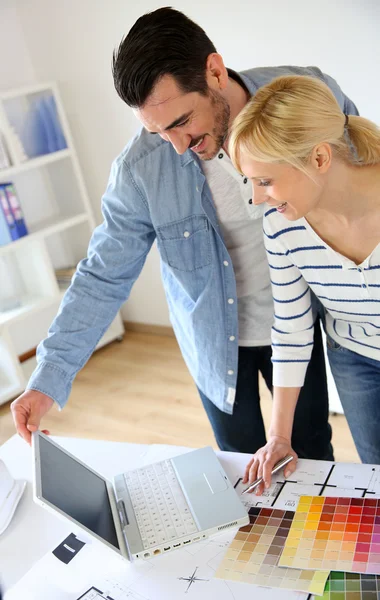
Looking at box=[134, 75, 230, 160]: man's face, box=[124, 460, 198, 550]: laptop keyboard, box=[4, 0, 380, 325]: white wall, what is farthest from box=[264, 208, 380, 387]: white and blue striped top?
box=[4, 0, 380, 325]: white wall

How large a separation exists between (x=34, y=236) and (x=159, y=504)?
2.47 m

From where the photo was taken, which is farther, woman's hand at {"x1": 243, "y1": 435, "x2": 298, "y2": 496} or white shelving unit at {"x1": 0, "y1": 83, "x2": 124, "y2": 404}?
white shelving unit at {"x1": 0, "y1": 83, "x2": 124, "y2": 404}

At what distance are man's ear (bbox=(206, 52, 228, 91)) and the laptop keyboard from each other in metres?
0.80

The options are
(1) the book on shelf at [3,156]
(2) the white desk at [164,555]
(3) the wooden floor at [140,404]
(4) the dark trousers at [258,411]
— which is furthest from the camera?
(1) the book on shelf at [3,156]

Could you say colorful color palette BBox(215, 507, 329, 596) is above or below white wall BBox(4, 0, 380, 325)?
below

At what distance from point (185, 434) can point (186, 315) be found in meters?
1.23

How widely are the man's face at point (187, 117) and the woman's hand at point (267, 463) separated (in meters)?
0.64

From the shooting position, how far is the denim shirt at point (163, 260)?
156 cm

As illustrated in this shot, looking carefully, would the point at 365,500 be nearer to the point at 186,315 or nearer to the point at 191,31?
the point at 186,315

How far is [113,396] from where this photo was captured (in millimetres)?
3346

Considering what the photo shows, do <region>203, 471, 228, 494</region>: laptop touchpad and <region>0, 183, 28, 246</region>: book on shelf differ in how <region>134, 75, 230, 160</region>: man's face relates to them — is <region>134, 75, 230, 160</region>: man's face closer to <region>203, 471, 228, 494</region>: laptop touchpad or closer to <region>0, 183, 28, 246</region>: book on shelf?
<region>203, 471, 228, 494</region>: laptop touchpad

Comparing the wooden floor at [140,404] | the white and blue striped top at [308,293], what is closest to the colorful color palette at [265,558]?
the white and blue striped top at [308,293]

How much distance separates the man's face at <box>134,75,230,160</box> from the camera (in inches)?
51.7

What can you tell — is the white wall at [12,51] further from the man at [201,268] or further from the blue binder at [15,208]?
the man at [201,268]
